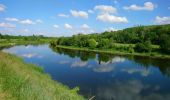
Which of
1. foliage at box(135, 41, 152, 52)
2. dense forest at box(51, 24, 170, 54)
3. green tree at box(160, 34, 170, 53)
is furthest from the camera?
dense forest at box(51, 24, 170, 54)

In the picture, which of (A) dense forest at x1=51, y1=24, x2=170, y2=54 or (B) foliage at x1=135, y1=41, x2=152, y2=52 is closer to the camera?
(B) foliage at x1=135, y1=41, x2=152, y2=52

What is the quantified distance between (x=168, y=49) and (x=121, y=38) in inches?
2035

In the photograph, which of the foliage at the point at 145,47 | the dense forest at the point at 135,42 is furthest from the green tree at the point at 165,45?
the foliage at the point at 145,47

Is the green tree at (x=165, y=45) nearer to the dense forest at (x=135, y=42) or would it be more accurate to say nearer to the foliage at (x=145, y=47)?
the dense forest at (x=135, y=42)

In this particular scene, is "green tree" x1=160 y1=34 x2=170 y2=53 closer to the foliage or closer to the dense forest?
the dense forest

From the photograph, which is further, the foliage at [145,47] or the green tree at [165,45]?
the foliage at [145,47]

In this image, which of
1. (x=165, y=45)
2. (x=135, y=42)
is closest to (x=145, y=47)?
(x=165, y=45)

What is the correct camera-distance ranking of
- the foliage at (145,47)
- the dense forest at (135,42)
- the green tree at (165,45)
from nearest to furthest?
the green tree at (165,45), the foliage at (145,47), the dense forest at (135,42)

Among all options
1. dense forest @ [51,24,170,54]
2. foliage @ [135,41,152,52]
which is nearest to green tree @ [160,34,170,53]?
dense forest @ [51,24,170,54]

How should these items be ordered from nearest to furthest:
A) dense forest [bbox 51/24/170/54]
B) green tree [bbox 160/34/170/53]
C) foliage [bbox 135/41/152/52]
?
1. green tree [bbox 160/34/170/53]
2. foliage [bbox 135/41/152/52]
3. dense forest [bbox 51/24/170/54]

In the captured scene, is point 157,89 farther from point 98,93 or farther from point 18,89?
point 18,89

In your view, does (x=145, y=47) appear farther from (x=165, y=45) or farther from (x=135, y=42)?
(x=135, y=42)

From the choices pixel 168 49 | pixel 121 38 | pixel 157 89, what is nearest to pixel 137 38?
pixel 121 38

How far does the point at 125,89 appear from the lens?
3369 cm
